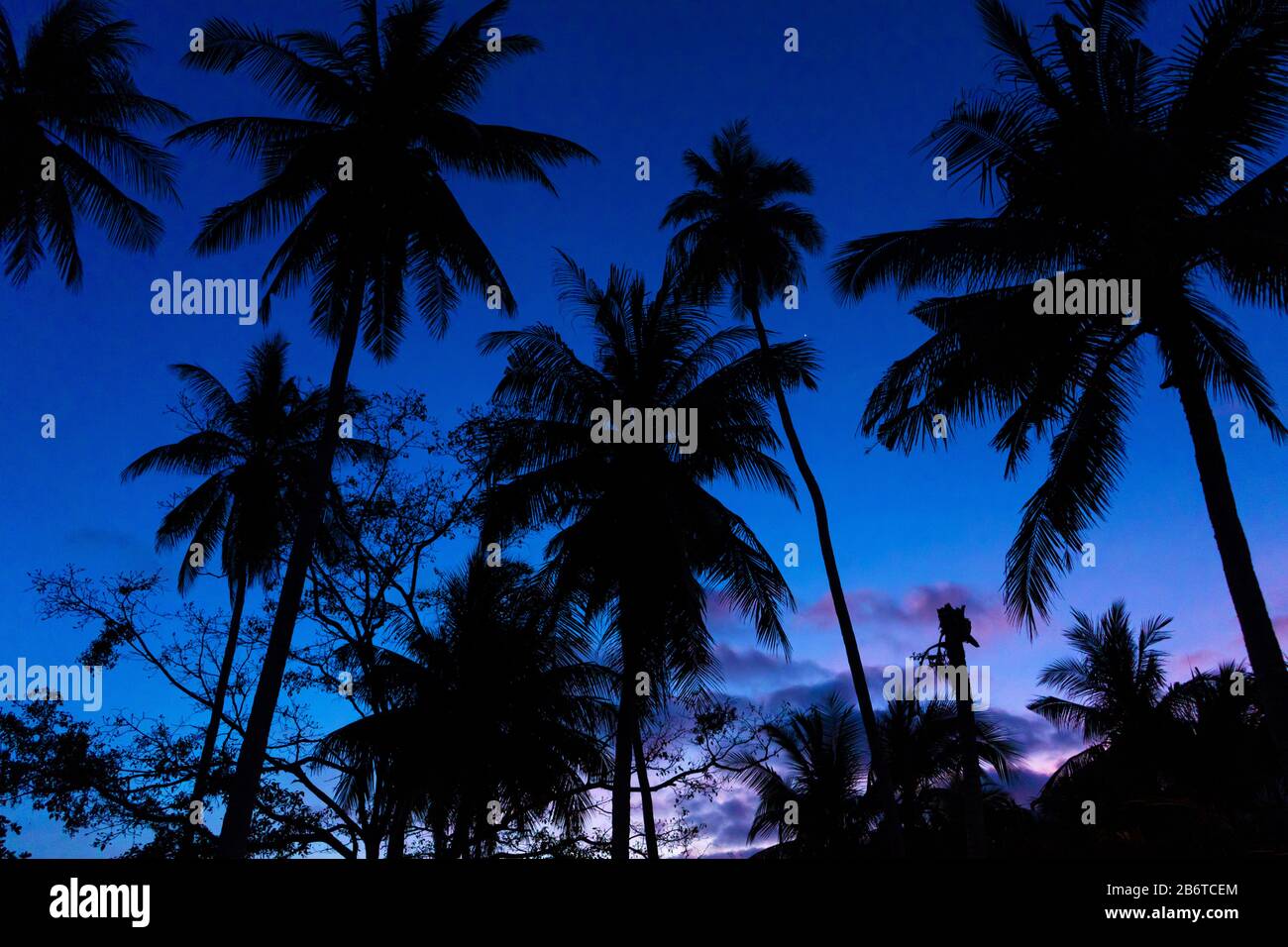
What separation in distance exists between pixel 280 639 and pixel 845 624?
10.8m

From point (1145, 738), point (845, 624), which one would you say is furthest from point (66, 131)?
point (1145, 738)

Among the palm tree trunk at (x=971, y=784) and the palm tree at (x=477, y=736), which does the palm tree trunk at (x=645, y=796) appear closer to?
the palm tree at (x=477, y=736)

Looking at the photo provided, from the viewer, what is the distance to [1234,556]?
1034 cm

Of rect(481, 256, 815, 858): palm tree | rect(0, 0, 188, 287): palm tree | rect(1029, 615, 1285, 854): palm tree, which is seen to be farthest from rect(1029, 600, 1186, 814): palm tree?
rect(0, 0, 188, 287): palm tree

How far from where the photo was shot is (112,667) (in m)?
21.7

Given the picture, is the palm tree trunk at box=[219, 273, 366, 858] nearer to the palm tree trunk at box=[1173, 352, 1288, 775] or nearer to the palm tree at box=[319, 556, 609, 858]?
the palm tree at box=[319, 556, 609, 858]

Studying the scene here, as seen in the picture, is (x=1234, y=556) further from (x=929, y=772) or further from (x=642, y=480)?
(x=929, y=772)

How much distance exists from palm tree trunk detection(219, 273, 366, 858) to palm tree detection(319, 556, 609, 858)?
221 inches

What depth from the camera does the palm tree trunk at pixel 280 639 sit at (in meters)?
13.3

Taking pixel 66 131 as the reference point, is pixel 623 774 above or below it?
below

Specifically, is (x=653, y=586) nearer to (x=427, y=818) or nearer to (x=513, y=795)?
(x=513, y=795)

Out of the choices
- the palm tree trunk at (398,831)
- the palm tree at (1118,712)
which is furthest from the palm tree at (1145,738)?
the palm tree trunk at (398,831)
